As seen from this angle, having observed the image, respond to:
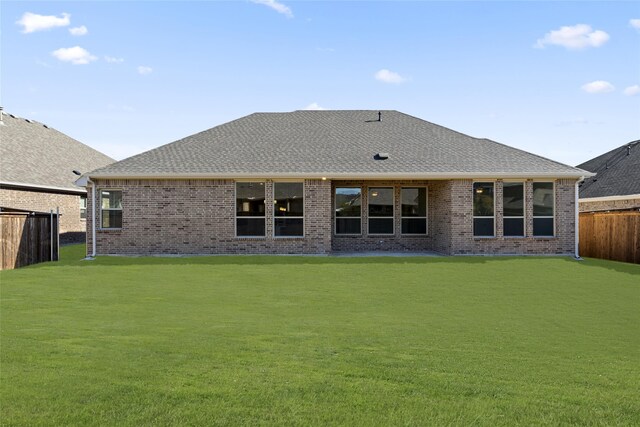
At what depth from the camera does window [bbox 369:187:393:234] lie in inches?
771

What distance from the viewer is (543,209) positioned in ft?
58.1

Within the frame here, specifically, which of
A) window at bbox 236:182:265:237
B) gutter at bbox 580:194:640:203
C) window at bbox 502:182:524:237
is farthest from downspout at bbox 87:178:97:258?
gutter at bbox 580:194:640:203

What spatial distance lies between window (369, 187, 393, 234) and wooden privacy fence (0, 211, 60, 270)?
11.6 m

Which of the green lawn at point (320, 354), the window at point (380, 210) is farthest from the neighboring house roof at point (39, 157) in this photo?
the window at point (380, 210)

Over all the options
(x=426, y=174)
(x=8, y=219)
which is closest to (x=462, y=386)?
(x=426, y=174)

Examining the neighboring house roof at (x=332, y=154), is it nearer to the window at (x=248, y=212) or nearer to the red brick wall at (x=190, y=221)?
the red brick wall at (x=190, y=221)

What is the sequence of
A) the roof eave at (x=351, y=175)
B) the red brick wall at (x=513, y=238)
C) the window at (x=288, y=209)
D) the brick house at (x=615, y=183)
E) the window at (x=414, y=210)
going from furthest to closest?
1. the brick house at (x=615, y=183)
2. the window at (x=414, y=210)
3. the window at (x=288, y=209)
4. the red brick wall at (x=513, y=238)
5. the roof eave at (x=351, y=175)

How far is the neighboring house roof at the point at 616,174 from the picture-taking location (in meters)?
22.5

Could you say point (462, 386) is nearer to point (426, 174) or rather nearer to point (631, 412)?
point (631, 412)

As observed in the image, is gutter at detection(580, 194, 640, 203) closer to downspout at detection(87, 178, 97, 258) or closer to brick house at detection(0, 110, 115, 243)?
downspout at detection(87, 178, 97, 258)

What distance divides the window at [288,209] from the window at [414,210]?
448 cm

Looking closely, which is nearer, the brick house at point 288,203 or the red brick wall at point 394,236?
the brick house at point 288,203

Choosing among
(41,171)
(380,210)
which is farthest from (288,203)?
(41,171)

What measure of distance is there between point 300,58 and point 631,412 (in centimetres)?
1749
